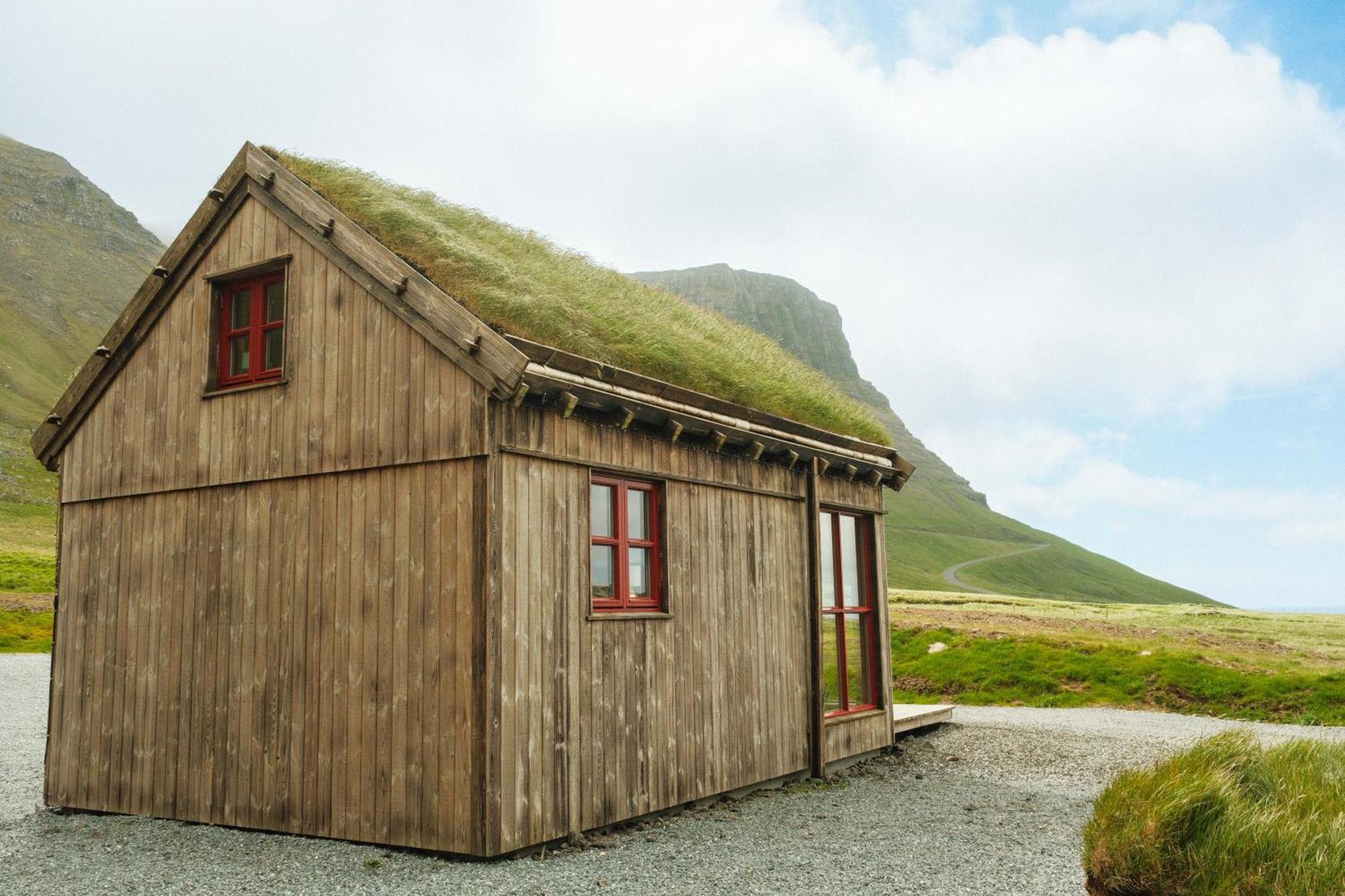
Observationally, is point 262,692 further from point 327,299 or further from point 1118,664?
point 1118,664

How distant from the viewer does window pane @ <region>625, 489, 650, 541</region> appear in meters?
10.6

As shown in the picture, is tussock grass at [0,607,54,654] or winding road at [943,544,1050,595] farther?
winding road at [943,544,1050,595]

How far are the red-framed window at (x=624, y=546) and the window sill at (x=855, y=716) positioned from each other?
3.93m

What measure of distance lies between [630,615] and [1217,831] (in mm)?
5255

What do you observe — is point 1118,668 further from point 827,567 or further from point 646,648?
point 646,648

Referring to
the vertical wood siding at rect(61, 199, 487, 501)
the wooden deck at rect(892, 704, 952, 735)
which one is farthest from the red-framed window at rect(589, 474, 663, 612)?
the wooden deck at rect(892, 704, 952, 735)

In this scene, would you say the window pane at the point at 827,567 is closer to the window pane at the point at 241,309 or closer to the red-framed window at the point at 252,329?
the red-framed window at the point at 252,329

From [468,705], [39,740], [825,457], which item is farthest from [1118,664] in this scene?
[39,740]

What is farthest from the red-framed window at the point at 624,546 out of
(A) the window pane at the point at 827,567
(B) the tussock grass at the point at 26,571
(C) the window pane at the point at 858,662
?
(B) the tussock grass at the point at 26,571

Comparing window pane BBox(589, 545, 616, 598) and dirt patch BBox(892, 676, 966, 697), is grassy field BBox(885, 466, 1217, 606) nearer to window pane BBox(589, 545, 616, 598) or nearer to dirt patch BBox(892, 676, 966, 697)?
dirt patch BBox(892, 676, 966, 697)

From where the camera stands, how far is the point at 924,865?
8922 millimetres

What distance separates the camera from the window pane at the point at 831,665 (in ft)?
45.7

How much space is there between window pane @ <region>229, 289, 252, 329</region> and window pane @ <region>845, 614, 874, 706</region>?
28.5 ft

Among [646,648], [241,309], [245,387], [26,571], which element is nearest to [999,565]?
[26,571]
